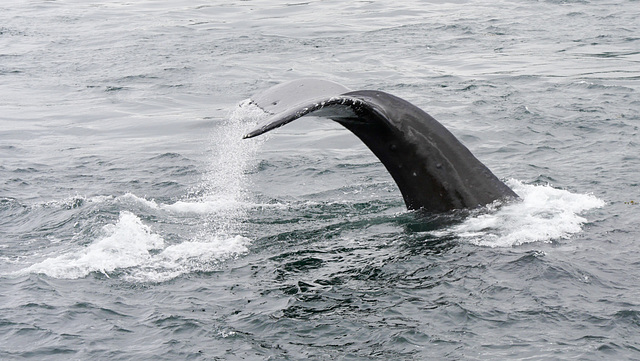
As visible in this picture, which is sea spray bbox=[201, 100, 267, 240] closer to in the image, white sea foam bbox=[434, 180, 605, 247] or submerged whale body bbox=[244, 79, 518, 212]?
submerged whale body bbox=[244, 79, 518, 212]

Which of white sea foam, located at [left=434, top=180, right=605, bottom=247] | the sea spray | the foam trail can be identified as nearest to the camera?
white sea foam, located at [left=434, top=180, right=605, bottom=247]

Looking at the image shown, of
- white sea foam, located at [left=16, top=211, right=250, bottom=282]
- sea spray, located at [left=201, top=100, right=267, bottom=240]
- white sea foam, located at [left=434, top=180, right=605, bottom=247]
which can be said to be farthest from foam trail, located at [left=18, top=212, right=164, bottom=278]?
white sea foam, located at [left=434, top=180, right=605, bottom=247]

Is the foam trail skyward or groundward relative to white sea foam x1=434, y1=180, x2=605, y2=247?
groundward

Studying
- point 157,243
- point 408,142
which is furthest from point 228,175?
point 408,142

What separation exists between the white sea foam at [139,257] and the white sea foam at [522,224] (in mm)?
1893

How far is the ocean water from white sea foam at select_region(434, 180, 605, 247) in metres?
0.02

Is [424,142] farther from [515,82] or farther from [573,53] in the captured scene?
[573,53]

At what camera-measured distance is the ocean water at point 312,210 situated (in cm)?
607

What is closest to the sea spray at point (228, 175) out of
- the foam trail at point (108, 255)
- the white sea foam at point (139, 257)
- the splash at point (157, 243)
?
the splash at point (157, 243)

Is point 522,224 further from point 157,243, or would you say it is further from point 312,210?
point 157,243

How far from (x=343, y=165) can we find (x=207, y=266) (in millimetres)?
4329

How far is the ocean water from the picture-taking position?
6.07 metres

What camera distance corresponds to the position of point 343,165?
37.6 ft

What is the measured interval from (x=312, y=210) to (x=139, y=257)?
6.85 ft
